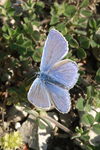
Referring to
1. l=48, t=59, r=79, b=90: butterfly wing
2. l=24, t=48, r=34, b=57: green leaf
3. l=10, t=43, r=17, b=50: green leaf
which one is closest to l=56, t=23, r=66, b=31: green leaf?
l=24, t=48, r=34, b=57: green leaf

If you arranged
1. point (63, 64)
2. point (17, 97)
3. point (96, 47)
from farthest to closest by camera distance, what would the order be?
1. point (96, 47)
2. point (17, 97)
3. point (63, 64)

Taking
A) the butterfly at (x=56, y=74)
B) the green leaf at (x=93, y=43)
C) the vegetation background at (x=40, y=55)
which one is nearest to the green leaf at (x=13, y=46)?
the vegetation background at (x=40, y=55)

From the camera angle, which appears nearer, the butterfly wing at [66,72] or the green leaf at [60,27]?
the butterfly wing at [66,72]

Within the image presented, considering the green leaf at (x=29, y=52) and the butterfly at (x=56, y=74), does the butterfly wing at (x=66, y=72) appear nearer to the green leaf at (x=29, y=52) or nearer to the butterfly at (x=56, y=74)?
the butterfly at (x=56, y=74)

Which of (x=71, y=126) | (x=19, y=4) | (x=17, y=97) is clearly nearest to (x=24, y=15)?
(x=19, y=4)

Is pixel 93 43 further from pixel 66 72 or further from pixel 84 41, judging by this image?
pixel 66 72

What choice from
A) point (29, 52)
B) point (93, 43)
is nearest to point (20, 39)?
point (29, 52)

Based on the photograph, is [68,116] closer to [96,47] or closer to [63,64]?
[63,64]
